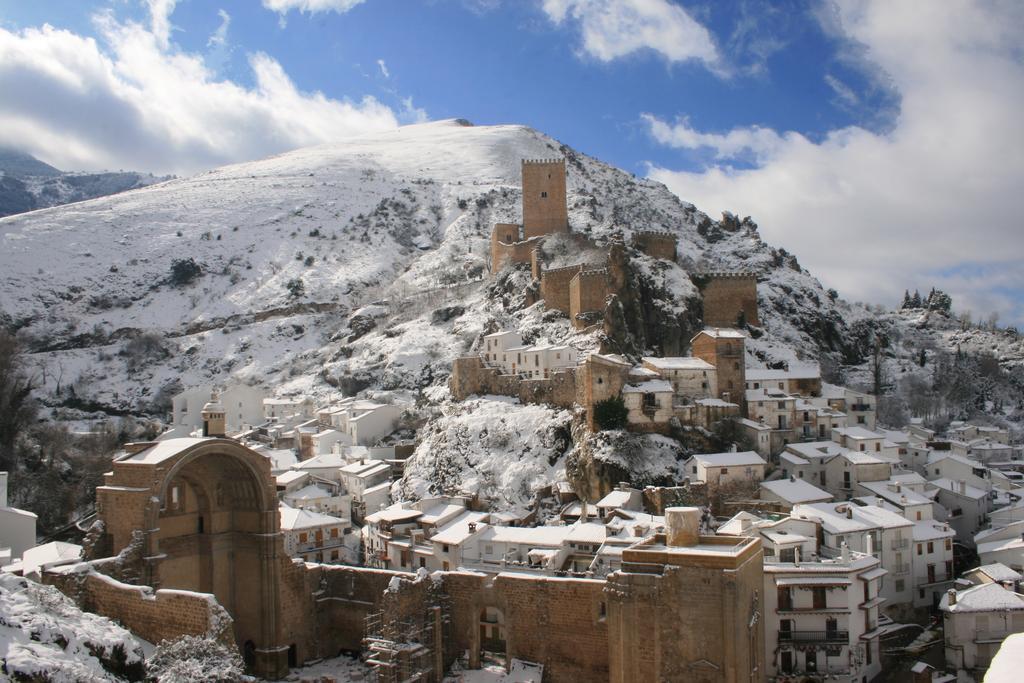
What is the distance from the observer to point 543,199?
222 ft

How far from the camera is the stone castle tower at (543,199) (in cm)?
6744

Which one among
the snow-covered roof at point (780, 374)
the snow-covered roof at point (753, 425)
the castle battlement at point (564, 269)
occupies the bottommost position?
the snow-covered roof at point (753, 425)

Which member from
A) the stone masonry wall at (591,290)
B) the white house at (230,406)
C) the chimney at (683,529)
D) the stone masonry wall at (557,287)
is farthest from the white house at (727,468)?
the white house at (230,406)

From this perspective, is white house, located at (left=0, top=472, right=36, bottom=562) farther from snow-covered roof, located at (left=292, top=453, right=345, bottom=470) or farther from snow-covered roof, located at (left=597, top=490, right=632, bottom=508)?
snow-covered roof, located at (left=597, top=490, right=632, bottom=508)

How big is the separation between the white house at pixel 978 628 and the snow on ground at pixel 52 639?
27283mm

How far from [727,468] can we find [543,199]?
33666 mm

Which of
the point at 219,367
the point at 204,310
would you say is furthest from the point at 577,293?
the point at 204,310

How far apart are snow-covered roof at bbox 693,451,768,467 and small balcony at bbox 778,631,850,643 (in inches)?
466

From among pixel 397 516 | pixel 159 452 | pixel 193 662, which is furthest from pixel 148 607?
pixel 397 516

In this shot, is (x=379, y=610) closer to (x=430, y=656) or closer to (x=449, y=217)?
(x=430, y=656)

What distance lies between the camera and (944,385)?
256 ft

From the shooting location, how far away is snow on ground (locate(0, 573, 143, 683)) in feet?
53.5

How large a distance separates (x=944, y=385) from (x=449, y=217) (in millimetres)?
70334

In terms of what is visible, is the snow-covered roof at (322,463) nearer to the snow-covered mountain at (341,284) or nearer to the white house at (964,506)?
the snow-covered mountain at (341,284)
